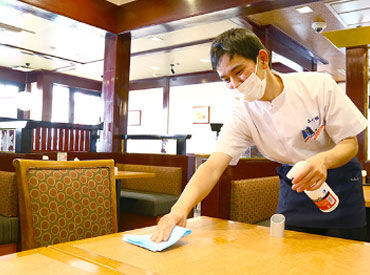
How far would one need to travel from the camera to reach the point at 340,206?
1.30 meters

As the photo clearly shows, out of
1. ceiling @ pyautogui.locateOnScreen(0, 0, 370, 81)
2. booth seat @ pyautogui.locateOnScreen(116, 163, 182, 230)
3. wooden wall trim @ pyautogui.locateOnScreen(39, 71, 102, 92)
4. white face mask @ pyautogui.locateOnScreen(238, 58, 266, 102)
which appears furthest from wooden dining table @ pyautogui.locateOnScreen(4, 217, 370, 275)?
wooden wall trim @ pyautogui.locateOnScreen(39, 71, 102, 92)

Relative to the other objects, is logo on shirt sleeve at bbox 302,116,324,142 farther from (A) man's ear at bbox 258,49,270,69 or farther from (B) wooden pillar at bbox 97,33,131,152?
(B) wooden pillar at bbox 97,33,131,152

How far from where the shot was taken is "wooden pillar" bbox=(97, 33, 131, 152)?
5047mm

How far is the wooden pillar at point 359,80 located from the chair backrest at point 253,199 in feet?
7.83

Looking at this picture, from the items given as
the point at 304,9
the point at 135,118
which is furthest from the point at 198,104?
the point at 304,9

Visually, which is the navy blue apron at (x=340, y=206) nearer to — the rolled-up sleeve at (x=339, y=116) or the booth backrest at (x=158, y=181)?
the rolled-up sleeve at (x=339, y=116)

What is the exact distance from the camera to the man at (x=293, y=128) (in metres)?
1.26

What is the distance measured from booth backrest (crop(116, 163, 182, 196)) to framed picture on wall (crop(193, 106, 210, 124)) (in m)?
4.74

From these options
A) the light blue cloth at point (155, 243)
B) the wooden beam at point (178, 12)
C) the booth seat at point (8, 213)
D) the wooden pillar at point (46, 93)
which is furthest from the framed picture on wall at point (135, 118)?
the light blue cloth at point (155, 243)

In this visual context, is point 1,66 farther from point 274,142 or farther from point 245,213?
point 274,142

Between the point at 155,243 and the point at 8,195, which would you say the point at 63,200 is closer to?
the point at 155,243

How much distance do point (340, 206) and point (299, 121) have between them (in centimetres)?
35

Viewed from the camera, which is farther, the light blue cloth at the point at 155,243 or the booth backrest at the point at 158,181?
the booth backrest at the point at 158,181

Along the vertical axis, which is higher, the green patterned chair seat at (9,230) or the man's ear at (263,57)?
the man's ear at (263,57)
